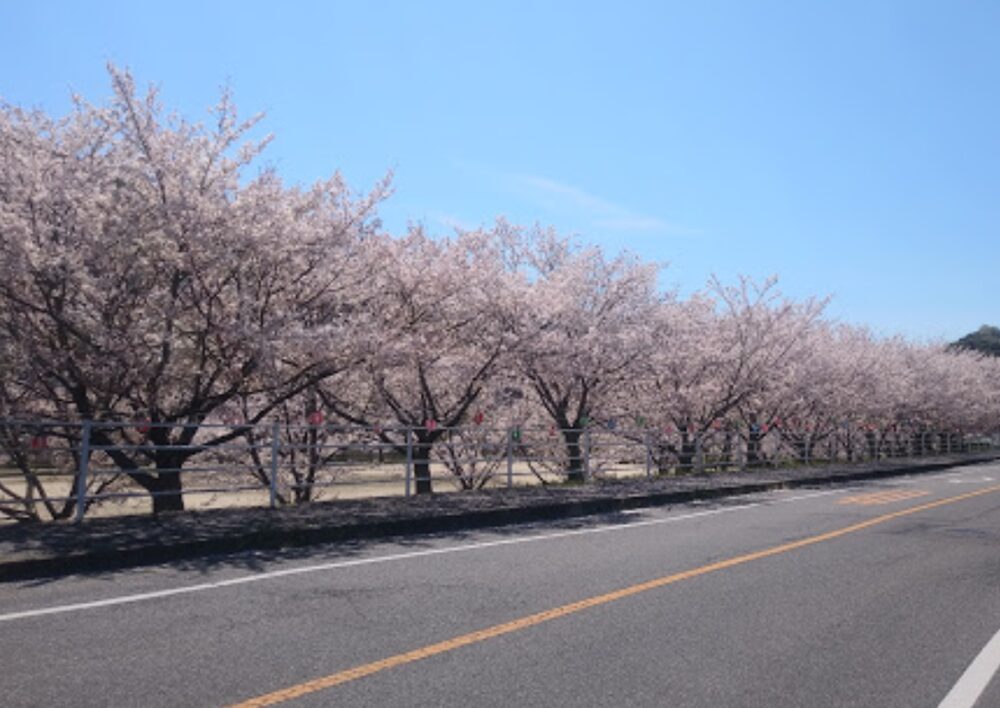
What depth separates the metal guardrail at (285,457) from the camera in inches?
455

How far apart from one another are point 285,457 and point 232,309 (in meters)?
6.78

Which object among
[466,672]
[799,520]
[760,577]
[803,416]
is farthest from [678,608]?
[803,416]

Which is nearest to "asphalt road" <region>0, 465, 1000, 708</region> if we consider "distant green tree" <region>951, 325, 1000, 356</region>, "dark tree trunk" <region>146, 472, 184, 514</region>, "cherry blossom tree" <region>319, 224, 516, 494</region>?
"dark tree trunk" <region>146, 472, 184, 514</region>

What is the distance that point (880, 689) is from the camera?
454 centimetres

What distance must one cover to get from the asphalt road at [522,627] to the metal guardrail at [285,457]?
3.25 m

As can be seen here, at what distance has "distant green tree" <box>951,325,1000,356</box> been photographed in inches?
3762

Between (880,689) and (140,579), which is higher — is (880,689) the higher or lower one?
the lower one

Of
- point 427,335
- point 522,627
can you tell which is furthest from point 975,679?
point 427,335

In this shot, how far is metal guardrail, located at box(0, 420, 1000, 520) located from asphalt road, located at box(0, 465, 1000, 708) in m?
3.25

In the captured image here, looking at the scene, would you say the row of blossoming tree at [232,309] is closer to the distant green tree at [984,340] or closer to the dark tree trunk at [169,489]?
the dark tree trunk at [169,489]

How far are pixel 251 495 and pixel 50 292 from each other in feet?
39.9

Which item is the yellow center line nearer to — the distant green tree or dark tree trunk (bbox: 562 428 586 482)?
dark tree trunk (bbox: 562 428 586 482)

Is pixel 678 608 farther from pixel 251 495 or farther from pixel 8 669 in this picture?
pixel 251 495

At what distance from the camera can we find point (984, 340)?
9919 centimetres
